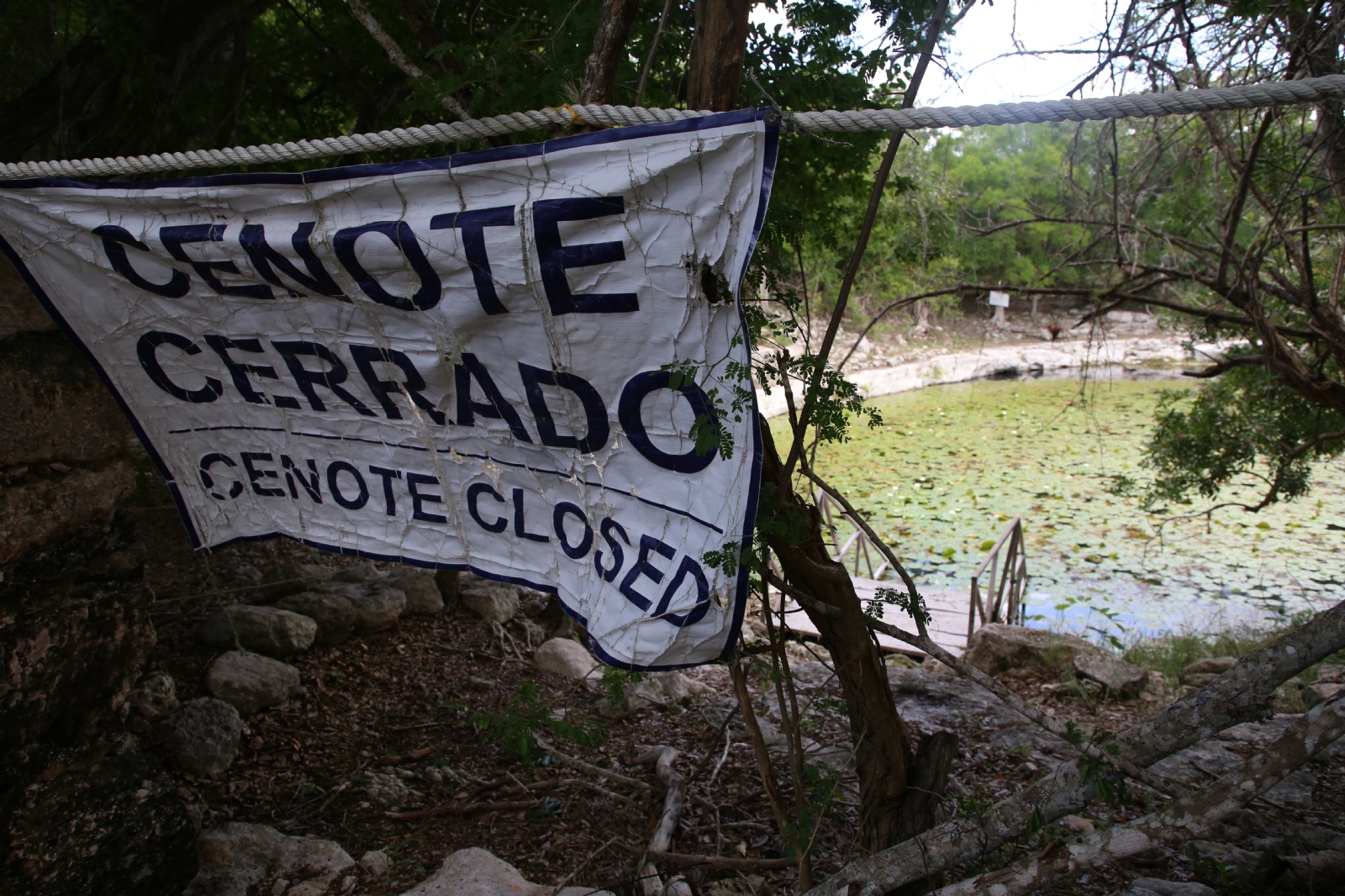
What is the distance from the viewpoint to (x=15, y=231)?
212 cm

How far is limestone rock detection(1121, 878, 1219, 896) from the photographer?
2.10 meters

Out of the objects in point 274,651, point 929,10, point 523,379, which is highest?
point 929,10

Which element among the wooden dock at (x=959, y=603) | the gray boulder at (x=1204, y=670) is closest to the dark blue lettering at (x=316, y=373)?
the wooden dock at (x=959, y=603)

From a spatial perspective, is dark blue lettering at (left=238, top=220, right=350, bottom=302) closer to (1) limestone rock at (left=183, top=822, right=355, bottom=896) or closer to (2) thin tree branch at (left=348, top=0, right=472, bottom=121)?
(2) thin tree branch at (left=348, top=0, right=472, bottom=121)

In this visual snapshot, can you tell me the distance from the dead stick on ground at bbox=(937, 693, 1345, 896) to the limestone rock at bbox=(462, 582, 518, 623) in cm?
356

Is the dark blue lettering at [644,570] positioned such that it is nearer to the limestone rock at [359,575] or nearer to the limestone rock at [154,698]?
the limestone rock at [154,698]

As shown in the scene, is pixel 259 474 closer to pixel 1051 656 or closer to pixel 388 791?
pixel 388 791

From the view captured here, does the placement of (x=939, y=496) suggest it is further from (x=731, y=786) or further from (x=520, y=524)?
(x=520, y=524)

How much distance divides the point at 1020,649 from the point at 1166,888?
122 inches

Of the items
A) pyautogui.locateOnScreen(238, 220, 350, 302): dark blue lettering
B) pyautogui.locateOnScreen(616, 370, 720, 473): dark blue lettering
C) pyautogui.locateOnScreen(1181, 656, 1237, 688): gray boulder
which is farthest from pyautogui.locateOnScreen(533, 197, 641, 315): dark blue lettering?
pyautogui.locateOnScreen(1181, 656, 1237, 688): gray boulder

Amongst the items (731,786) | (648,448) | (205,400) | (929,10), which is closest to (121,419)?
(205,400)

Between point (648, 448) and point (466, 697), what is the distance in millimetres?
2549

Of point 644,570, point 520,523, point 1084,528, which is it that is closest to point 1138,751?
point 644,570

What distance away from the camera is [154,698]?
9.98 ft
